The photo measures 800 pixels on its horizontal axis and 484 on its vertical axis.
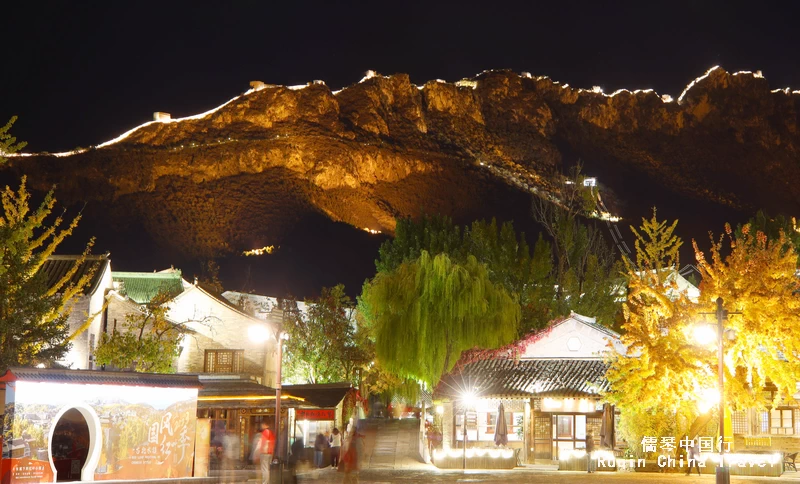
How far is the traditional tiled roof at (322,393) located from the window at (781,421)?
2036 centimetres

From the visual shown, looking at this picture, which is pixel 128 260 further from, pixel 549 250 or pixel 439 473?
pixel 439 473

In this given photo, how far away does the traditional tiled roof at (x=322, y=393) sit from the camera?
46.2 metres

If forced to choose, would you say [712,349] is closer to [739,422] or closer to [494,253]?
[739,422]

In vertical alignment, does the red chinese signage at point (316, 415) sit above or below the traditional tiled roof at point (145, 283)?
below

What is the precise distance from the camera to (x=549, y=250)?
2623 inches

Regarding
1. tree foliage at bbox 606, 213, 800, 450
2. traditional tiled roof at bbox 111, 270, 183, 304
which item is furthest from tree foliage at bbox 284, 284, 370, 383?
tree foliage at bbox 606, 213, 800, 450

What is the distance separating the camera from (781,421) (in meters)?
40.1

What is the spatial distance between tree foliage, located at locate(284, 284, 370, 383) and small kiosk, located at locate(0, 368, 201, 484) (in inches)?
1364

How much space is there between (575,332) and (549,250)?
81.3 feet

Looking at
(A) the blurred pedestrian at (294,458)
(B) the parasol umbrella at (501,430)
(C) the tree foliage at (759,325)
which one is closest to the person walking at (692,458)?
(C) the tree foliage at (759,325)

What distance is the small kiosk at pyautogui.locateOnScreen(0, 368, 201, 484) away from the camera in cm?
2148

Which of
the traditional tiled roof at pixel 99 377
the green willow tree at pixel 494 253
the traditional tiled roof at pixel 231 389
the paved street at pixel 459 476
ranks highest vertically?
the green willow tree at pixel 494 253

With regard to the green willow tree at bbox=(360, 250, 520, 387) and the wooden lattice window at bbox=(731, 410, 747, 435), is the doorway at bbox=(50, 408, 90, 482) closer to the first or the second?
the green willow tree at bbox=(360, 250, 520, 387)

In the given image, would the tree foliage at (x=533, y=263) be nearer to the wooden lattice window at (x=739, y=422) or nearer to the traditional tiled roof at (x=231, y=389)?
the wooden lattice window at (x=739, y=422)
